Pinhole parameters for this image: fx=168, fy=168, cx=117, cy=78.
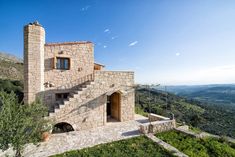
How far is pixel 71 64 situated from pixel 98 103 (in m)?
3.70

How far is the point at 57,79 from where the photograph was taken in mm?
12742

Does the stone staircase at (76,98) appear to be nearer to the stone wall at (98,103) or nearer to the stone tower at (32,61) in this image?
the stone wall at (98,103)

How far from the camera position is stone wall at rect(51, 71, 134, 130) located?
456 inches

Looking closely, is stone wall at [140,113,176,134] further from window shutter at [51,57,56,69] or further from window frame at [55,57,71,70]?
window shutter at [51,57,56,69]

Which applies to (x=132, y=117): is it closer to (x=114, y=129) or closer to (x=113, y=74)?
(x=114, y=129)

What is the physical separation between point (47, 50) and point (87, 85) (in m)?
3.97

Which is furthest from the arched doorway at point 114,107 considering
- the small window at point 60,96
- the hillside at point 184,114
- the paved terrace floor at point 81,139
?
the small window at point 60,96

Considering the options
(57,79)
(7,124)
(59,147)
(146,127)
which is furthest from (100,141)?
(57,79)

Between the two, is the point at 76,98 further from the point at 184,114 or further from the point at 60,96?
the point at 184,114

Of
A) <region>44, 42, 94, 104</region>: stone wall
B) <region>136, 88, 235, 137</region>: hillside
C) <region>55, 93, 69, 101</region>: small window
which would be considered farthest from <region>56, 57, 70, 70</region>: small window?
<region>136, 88, 235, 137</region>: hillside

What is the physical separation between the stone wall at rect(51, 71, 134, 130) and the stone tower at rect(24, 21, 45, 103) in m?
2.31

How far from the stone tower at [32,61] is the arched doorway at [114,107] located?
626 cm

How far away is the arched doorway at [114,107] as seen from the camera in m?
14.5

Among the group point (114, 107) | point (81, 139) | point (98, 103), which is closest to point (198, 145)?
point (81, 139)
